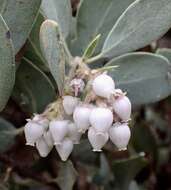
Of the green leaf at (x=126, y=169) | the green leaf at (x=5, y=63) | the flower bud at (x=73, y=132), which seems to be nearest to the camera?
the green leaf at (x=5, y=63)

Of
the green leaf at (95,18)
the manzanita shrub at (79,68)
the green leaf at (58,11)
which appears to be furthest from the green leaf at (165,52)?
the green leaf at (58,11)

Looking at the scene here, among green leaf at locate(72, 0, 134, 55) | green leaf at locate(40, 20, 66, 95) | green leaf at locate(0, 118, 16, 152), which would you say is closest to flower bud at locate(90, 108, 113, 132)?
green leaf at locate(40, 20, 66, 95)

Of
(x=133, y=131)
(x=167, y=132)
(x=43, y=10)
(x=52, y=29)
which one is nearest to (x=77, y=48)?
(x=43, y=10)

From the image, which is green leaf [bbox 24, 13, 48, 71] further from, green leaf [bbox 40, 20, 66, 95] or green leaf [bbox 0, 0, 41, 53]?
green leaf [bbox 40, 20, 66, 95]

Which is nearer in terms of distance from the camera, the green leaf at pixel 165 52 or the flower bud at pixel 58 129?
the flower bud at pixel 58 129

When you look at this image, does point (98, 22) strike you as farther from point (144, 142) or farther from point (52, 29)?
point (144, 142)

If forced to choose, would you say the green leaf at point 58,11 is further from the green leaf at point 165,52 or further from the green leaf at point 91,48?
the green leaf at point 165,52

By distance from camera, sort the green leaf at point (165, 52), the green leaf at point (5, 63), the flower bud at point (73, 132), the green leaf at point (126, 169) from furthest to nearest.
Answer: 1. the green leaf at point (126, 169)
2. the green leaf at point (165, 52)
3. the flower bud at point (73, 132)
4. the green leaf at point (5, 63)
